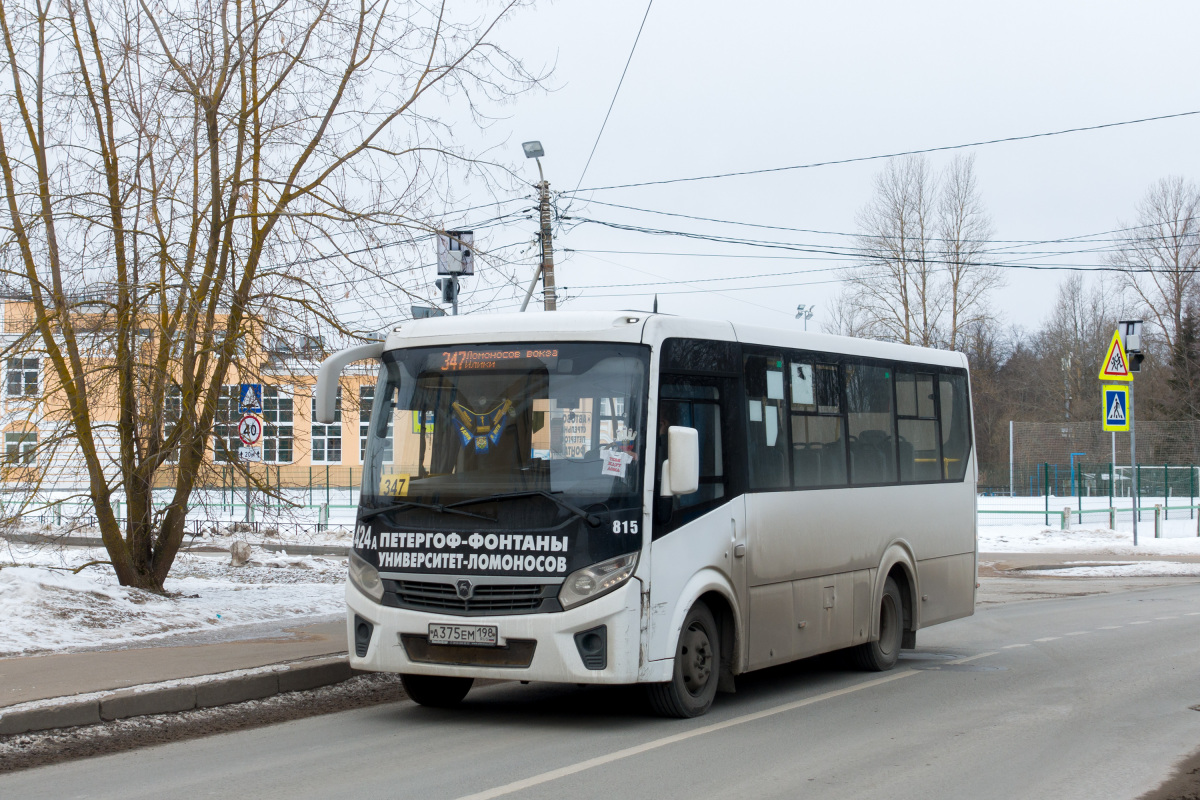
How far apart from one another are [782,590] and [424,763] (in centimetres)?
334

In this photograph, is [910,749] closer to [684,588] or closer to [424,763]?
[684,588]

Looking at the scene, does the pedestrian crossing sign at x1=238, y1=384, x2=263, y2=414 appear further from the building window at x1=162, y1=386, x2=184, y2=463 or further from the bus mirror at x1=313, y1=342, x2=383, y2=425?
the bus mirror at x1=313, y1=342, x2=383, y2=425

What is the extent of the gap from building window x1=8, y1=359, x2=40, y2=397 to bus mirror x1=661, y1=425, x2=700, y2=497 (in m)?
8.10

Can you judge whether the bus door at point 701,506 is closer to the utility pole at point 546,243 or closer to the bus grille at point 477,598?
the bus grille at point 477,598

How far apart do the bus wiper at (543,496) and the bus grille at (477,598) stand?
0.46m

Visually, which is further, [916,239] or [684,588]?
[916,239]

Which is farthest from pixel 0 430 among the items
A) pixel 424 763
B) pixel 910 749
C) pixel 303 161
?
pixel 910 749

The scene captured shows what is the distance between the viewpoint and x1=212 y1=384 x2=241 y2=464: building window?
1339cm

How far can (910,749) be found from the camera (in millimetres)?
7609

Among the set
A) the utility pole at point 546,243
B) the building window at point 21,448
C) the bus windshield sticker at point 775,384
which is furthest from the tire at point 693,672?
the utility pole at point 546,243

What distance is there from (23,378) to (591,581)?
8.14 metres

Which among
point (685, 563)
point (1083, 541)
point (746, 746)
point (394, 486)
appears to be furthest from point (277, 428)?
point (1083, 541)

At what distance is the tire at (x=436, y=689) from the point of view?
906 cm

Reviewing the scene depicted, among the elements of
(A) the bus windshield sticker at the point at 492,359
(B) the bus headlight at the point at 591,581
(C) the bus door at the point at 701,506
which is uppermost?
(A) the bus windshield sticker at the point at 492,359
